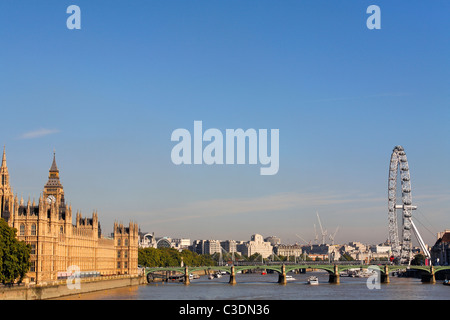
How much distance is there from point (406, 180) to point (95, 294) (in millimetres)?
78935

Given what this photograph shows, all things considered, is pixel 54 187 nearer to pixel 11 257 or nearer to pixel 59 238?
pixel 59 238

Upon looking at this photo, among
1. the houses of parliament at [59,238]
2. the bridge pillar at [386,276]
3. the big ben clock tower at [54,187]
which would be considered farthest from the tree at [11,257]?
the bridge pillar at [386,276]

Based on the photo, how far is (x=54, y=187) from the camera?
123000 mm

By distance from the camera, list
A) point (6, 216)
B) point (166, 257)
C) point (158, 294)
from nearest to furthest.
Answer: point (6, 216), point (158, 294), point (166, 257)

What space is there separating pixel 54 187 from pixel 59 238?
28491 mm

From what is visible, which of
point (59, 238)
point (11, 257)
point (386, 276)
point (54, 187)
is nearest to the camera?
point (11, 257)

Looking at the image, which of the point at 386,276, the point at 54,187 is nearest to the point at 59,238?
the point at 54,187

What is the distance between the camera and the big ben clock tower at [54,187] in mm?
122188

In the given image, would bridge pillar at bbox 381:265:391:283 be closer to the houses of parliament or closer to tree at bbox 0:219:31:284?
the houses of parliament

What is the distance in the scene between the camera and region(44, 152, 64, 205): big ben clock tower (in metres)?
122

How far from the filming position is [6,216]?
293 ft
